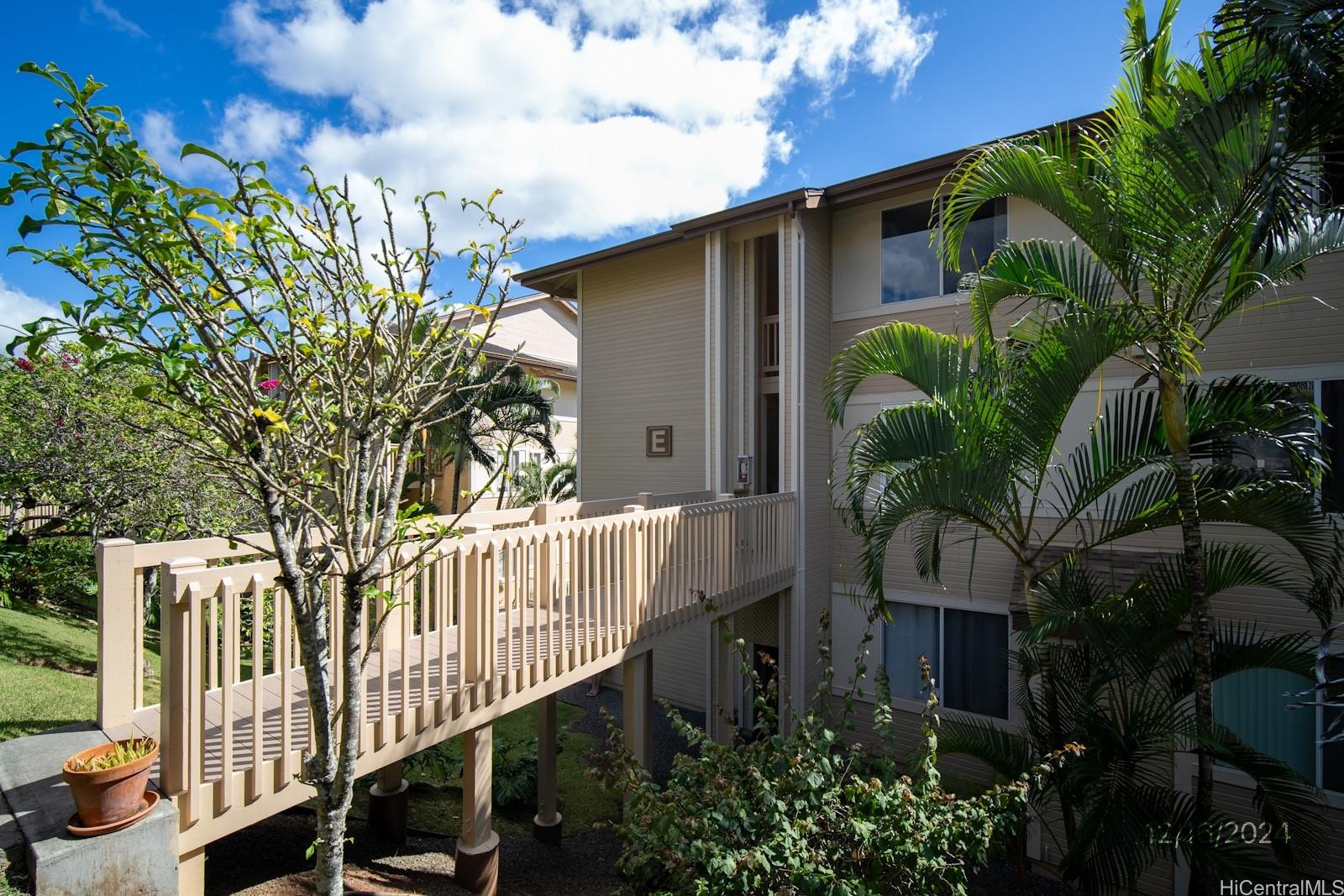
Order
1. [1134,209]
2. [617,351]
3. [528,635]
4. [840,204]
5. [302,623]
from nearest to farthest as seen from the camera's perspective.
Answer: [302,623] → [1134,209] → [528,635] → [840,204] → [617,351]

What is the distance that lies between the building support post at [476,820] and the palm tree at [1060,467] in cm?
325

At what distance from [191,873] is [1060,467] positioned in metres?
5.89

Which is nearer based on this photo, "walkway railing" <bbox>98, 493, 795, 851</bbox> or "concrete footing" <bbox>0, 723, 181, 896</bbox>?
"concrete footing" <bbox>0, 723, 181, 896</bbox>

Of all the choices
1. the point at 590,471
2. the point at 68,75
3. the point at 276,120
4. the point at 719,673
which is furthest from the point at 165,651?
the point at 590,471

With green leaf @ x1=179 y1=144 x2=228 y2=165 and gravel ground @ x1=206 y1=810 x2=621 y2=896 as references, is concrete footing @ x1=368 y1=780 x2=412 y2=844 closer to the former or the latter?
gravel ground @ x1=206 y1=810 x2=621 y2=896

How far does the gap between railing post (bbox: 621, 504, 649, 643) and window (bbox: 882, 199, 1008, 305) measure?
17.5ft

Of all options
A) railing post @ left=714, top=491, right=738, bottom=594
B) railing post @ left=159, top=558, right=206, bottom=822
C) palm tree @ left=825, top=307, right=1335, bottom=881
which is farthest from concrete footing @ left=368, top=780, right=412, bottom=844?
palm tree @ left=825, top=307, right=1335, bottom=881

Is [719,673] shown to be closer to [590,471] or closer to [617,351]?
[590,471]

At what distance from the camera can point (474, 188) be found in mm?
2912

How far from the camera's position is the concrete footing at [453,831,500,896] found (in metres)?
4.72

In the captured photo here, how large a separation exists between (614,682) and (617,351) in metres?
5.98

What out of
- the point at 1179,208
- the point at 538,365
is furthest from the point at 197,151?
the point at 538,365

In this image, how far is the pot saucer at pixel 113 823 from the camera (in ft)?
9.00

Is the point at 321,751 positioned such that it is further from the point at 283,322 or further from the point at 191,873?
the point at 283,322
